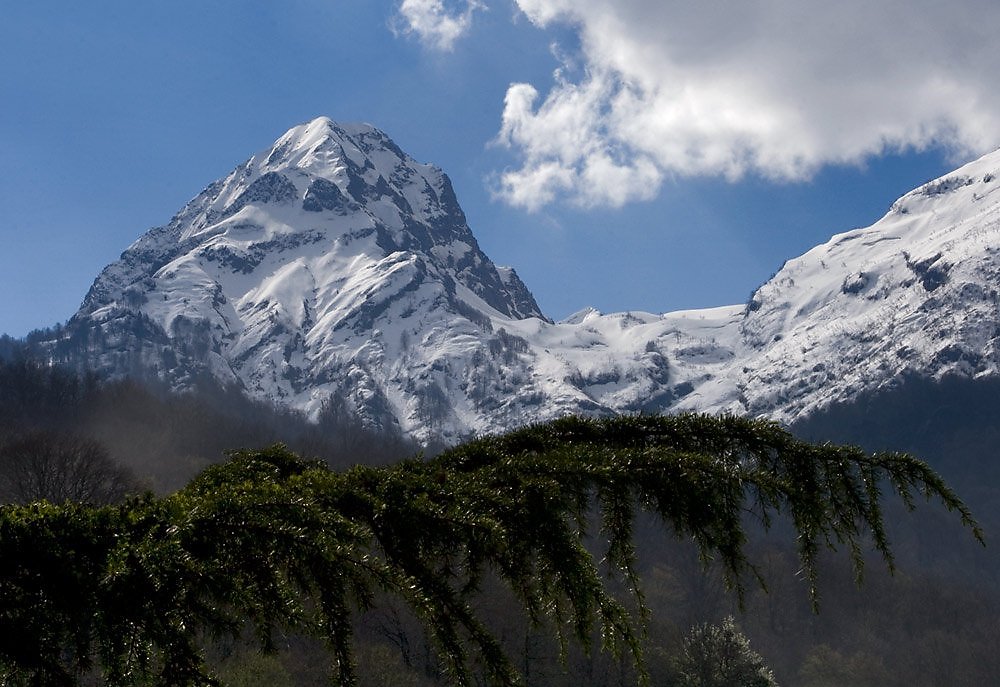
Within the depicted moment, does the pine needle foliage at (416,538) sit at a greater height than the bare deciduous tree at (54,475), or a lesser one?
lesser

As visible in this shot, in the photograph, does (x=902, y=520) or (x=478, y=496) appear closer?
(x=478, y=496)

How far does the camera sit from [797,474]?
600 centimetres

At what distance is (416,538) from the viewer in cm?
502

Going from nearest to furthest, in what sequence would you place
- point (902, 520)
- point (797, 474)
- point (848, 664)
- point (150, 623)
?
point (150, 623)
point (797, 474)
point (848, 664)
point (902, 520)

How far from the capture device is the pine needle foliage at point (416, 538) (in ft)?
13.9

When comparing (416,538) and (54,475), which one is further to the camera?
(54,475)

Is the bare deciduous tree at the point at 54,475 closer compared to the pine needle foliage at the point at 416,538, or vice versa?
the pine needle foliage at the point at 416,538

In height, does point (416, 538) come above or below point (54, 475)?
below

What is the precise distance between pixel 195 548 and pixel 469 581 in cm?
177

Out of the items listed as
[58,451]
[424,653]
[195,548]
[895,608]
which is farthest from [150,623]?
[895,608]

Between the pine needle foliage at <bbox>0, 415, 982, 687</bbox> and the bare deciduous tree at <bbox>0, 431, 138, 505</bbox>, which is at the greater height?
the bare deciduous tree at <bbox>0, 431, 138, 505</bbox>

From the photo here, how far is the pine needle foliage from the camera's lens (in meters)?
4.25

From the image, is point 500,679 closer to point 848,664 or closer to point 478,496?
point 478,496

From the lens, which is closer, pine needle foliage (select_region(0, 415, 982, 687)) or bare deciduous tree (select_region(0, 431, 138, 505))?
Answer: pine needle foliage (select_region(0, 415, 982, 687))
